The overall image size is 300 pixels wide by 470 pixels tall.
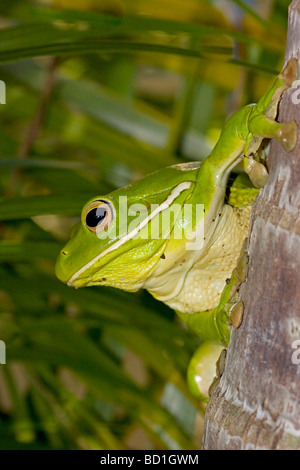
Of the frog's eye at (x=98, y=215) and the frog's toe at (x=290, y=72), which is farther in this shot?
the frog's eye at (x=98, y=215)

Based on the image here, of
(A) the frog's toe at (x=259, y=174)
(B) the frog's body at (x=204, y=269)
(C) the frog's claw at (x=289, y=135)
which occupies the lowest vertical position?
(B) the frog's body at (x=204, y=269)

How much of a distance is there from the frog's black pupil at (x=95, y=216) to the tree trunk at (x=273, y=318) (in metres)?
0.28

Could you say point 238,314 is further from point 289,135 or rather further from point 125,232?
point 125,232

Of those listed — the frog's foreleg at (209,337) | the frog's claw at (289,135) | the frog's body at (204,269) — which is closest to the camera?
the frog's claw at (289,135)

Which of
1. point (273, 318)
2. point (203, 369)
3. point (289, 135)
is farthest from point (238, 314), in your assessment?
point (203, 369)

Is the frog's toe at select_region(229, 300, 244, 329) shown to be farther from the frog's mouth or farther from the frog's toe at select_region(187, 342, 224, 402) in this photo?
the frog's toe at select_region(187, 342, 224, 402)

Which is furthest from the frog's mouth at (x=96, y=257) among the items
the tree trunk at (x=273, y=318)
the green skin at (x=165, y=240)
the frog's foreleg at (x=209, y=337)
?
the tree trunk at (x=273, y=318)

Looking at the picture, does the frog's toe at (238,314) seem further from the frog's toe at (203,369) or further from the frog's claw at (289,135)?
the frog's toe at (203,369)

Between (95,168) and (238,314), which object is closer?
(238,314)

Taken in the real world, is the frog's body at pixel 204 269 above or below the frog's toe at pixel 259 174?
below

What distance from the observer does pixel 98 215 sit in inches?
29.7

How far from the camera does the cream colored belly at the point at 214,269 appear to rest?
2.63 ft

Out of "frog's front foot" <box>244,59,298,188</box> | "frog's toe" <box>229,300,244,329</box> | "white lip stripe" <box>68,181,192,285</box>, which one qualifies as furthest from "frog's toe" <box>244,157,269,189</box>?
"white lip stripe" <box>68,181,192,285</box>

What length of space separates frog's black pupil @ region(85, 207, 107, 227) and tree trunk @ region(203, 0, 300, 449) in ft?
0.90
